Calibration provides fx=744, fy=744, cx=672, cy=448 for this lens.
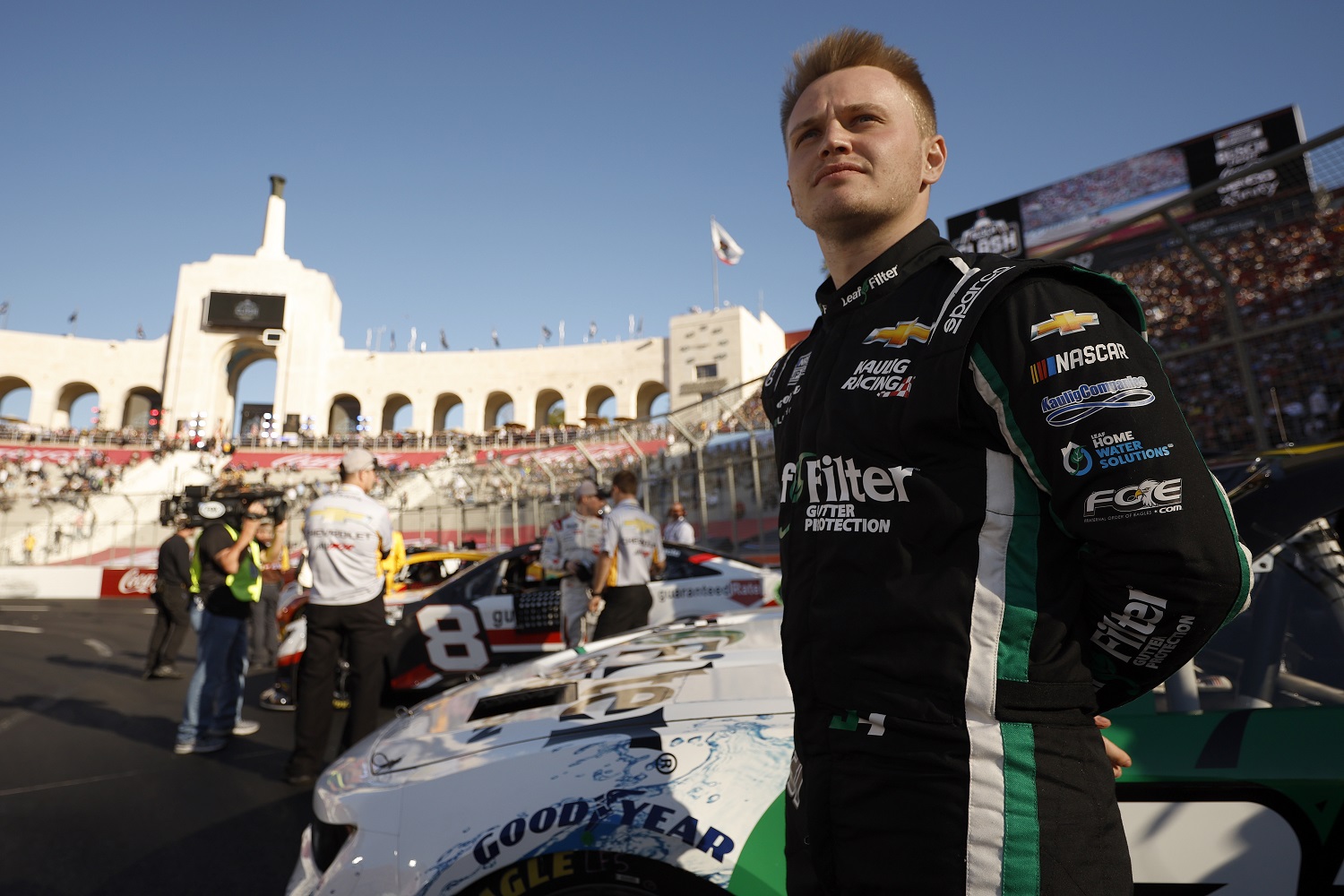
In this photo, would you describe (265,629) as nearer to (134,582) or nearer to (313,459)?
(134,582)

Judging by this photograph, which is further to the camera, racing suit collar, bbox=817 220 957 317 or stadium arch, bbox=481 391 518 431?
stadium arch, bbox=481 391 518 431

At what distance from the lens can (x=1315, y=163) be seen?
5684mm

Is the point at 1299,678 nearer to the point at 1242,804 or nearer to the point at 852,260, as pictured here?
the point at 1242,804

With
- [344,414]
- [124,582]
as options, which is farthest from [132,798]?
[344,414]

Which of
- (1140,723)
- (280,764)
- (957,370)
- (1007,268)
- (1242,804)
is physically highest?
(1007,268)

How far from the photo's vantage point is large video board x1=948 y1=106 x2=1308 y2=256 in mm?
24297

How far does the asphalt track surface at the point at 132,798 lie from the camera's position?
325cm

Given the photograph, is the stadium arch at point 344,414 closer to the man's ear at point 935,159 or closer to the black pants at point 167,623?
the black pants at point 167,623

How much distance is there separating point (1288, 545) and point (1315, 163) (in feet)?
18.5

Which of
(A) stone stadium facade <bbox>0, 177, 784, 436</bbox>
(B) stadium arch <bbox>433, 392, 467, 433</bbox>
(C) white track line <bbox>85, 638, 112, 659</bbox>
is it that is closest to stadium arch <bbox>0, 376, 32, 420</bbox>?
(A) stone stadium facade <bbox>0, 177, 784, 436</bbox>

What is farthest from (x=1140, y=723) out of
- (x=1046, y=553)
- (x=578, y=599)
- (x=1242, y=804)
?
(x=578, y=599)

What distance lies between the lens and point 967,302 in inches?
42.4

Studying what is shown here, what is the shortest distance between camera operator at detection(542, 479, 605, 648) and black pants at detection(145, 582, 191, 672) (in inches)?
168

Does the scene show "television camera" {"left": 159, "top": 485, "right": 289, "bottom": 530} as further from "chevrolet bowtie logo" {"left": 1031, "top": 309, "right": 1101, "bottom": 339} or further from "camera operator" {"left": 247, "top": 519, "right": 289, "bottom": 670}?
"chevrolet bowtie logo" {"left": 1031, "top": 309, "right": 1101, "bottom": 339}
